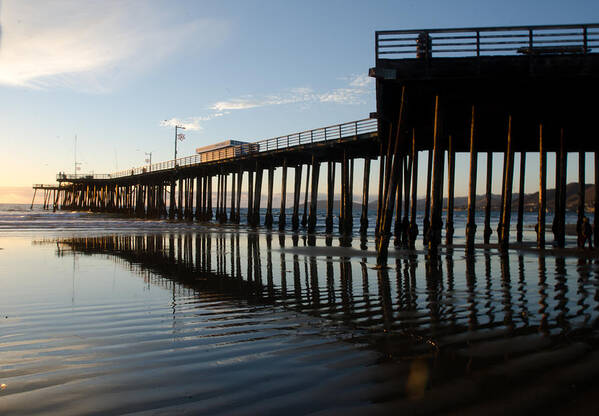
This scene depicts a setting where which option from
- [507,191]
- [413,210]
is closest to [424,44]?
[507,191]

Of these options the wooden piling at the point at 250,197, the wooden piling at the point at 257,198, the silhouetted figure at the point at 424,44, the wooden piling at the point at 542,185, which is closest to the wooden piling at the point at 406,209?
the wooden piling at the point at 542,185

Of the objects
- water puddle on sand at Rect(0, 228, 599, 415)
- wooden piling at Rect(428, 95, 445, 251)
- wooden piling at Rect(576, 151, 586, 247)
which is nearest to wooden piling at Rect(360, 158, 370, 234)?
wooden piling at Rect(576, 151, 586, 247)

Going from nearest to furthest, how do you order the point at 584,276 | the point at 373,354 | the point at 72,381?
the point at 72,381 < the point at 373,354 < the point at 584,276

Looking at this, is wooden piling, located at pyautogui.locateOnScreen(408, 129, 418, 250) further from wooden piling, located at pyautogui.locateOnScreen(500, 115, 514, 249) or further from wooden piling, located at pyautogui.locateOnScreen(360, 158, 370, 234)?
wooden piling, located at pyautogui.locateOnScreen(360, 158, 370, 234)

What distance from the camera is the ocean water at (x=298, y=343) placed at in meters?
3.45

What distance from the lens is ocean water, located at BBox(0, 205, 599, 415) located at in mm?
3453

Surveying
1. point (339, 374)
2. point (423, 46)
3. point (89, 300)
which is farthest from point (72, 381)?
point (423, 46)

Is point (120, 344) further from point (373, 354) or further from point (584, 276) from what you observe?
point (584, 276)

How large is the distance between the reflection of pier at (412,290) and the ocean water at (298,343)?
0.14 feet

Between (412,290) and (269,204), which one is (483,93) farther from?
(269,204)

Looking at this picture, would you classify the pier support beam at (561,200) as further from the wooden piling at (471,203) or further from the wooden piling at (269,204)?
the wooden piling at (269,204)

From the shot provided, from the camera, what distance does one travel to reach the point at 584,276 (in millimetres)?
10367

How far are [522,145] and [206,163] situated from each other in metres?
30.4

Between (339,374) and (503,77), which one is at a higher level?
(503,77)
